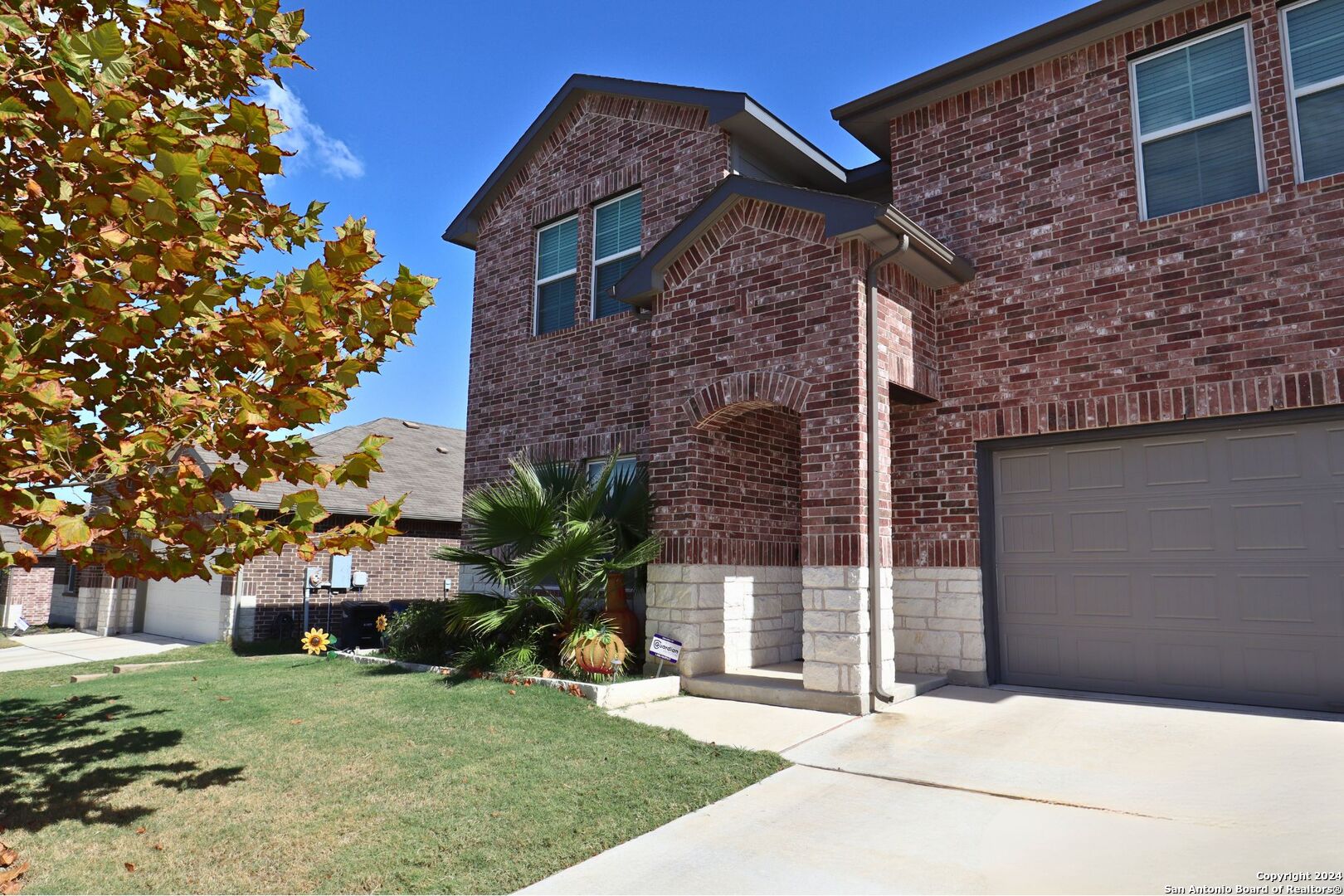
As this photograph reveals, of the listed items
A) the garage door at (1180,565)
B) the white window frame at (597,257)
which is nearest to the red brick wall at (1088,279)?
the garage door at (1180,565)

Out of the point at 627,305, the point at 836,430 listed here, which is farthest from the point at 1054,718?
the point at 627,305

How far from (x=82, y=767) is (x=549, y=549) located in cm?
441

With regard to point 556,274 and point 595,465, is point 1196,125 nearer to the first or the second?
point 595,465

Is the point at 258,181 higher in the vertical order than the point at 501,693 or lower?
higher

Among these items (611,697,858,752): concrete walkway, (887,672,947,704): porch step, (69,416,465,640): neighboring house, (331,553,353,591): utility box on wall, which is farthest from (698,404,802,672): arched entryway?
(331,553,353,591): utility box on wall

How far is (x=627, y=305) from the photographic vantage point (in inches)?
476

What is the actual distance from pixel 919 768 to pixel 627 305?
8.02 m

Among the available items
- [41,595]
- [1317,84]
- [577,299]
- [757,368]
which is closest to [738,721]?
[757,368]

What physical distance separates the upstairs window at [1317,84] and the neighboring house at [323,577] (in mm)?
13458

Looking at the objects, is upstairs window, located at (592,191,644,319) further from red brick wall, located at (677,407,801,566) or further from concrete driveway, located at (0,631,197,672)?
concrete driveway, located at (0,631,197,672)

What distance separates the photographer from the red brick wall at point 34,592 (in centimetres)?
2386

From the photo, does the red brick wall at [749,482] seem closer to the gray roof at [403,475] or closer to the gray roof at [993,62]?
the gray roof at [993,62]

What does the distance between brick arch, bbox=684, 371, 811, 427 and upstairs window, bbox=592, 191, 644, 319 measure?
331 cm

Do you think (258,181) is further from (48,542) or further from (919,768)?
(919,768)
